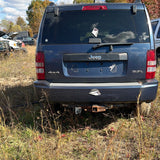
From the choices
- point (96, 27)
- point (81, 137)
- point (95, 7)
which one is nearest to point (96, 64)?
point (96, 27)

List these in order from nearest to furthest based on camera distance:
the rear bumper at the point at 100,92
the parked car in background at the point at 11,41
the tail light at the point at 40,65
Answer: the rear bumper at the point at 100,92 < the tail light at the point at 40,65 < the parked car in background at the point at 11,41

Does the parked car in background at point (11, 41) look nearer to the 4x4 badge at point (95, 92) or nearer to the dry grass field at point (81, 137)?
the dry grass field at point (81, 137)

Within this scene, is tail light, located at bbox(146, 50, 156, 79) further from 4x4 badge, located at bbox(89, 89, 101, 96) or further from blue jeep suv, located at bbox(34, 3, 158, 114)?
4x4 badge, located at bbox(89, 89, 101, 96)

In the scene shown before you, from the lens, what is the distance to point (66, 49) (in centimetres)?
275

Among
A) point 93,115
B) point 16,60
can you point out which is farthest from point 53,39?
point 16,60

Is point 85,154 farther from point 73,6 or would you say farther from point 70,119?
point 73,6

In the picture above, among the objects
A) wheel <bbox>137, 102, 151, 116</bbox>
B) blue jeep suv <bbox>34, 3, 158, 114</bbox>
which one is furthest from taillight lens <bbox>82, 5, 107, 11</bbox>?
wheel <bbox>137, 102, 151, 116</bbox>

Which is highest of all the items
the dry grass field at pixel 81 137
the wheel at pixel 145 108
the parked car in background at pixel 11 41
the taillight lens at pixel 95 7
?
the taillight lens at pixel 95 7

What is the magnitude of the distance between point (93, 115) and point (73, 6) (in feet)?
7.22

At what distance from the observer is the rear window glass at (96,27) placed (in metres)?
2.73

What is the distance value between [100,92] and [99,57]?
20.8 inches

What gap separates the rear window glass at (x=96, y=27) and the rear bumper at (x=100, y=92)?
0.67m

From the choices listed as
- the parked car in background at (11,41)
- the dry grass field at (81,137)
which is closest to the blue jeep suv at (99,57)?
the dry grass field at (81,137)

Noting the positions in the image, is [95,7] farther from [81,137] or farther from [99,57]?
[81,137]
